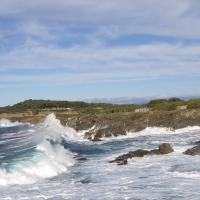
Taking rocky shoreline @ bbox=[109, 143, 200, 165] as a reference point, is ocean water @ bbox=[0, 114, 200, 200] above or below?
below

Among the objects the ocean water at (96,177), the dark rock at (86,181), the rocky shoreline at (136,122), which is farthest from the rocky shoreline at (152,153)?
the rocky shoreline at (136,122)

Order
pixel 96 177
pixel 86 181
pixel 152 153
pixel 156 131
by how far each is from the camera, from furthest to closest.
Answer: pixel 156 131, pixel 152 153, pixel 96 177, pixel 86 181

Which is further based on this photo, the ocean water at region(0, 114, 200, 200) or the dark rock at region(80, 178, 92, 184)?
the dark rock at region(80, 178, 92, 184)

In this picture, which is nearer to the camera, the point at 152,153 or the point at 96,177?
the point at 96,177

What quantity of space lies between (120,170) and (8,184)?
6.38 metres

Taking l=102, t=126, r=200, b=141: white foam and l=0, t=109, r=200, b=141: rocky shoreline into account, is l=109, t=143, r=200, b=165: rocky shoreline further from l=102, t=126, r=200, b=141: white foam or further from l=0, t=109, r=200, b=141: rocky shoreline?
l=102, t=126, r=200, b=141: white foam

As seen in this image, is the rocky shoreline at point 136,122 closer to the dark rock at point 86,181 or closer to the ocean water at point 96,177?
the ocean water at point 96,177

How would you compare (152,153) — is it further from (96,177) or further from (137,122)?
(137,122)

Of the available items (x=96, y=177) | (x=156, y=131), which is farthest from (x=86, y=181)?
(x=156, y=131)

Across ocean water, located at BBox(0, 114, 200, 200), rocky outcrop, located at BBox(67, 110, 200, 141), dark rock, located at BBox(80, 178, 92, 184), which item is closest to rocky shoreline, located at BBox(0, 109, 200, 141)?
rocky outcrop, located at BBox(67, 110, 200, 141)

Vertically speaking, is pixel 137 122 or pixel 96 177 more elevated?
pixel 137 122

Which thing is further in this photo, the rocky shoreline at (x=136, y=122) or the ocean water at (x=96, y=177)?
the rocky shoreline at (x=136, y=122)

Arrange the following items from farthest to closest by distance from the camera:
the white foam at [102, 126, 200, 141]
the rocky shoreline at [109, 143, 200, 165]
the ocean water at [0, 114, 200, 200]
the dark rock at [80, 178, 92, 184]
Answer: the white foam at [102, 126, 200, 141] < the rocky shoreline at [109, 143, 200, 165] < the dark rock at [80, 178, 92, 184] < the ocean water at [0, 114, 200, 200]

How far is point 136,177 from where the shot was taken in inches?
1030
